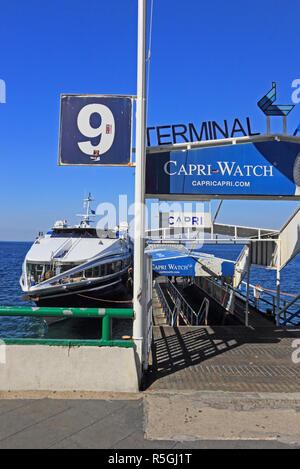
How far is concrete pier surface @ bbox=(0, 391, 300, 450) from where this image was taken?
12.0 ft

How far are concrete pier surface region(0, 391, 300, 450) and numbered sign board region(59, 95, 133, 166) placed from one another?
400 cm

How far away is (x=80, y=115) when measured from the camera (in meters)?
6.01

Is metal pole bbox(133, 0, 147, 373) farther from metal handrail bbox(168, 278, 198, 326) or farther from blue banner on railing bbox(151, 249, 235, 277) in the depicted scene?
metal handrail bbox(168, 278, 198, 326)

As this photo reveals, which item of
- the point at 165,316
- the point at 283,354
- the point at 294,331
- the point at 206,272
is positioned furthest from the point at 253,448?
the point at 165,316

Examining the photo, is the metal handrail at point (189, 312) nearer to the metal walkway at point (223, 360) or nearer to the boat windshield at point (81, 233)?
the metal walkway at point (223, 360)

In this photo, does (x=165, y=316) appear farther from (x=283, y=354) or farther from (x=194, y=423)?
(x=194, y=423)

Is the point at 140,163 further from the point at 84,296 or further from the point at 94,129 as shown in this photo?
the point at 84,296

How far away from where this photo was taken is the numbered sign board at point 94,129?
5.99 meters

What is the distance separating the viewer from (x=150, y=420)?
4.14m

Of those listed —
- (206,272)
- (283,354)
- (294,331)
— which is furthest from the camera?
(206,272)

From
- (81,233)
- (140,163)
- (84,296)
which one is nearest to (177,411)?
(140,163)

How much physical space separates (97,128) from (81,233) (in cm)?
1923

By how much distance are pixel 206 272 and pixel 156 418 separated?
7.41 meters

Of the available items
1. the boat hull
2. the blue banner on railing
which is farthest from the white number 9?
the boat hull
